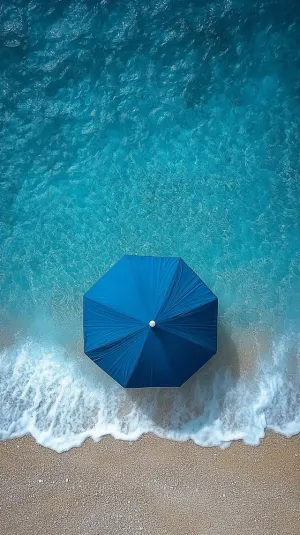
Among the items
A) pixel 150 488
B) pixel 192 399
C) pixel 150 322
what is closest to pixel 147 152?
pixel 150 322

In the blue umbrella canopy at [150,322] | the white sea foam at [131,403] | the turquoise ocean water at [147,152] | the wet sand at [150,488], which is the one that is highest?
the turquoise ocean water at [147,152]

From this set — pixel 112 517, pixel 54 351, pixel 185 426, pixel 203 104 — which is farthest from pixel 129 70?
pixel 112 517

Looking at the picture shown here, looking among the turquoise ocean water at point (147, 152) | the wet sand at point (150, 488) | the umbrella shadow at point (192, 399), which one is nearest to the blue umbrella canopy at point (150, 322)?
the umbrella shadow at point (192, 399)

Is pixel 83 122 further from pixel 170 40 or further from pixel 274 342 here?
pixel 274 342

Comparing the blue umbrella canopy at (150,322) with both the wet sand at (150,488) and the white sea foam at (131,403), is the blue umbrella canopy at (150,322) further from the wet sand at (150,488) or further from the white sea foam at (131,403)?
the wet sand at (150,488)

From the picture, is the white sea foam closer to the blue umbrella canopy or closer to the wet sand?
the wet sand

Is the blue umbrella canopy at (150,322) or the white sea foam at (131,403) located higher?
the blue umbrella canopy at (150,322)

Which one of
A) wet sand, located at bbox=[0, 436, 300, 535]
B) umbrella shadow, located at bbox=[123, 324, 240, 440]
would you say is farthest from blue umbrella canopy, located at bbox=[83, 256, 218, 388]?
wet sand, located at bbox=[0, 436, 300, 535]
